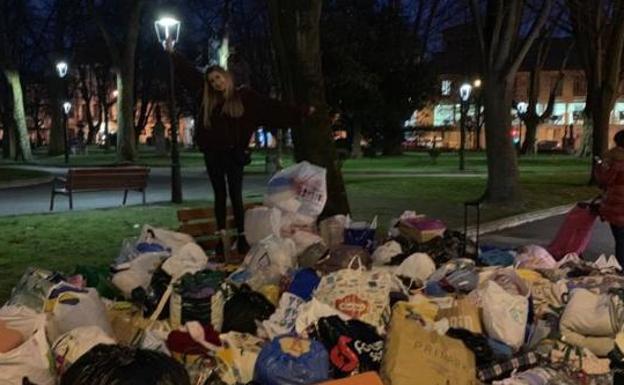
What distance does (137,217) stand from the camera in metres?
13.0

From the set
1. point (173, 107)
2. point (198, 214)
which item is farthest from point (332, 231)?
point (173, 107)

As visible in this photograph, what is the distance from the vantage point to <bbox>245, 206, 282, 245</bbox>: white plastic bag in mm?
7156

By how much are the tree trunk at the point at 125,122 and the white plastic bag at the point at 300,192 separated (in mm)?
25726

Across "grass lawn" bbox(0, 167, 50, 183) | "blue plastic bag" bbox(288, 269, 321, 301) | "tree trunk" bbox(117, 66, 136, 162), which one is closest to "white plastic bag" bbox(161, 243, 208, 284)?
"blue plastic bag" bbox(288, 269, 321, 301)

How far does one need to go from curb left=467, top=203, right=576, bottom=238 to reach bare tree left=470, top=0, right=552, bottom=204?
80 centimetres

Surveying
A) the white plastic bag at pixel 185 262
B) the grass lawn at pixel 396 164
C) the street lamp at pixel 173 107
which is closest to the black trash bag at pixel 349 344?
the white plastic bag at pixel 185 262

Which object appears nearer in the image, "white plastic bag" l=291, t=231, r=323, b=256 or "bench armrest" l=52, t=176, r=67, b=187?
"white plastic bag" l=291, t=231, r=323, b=256

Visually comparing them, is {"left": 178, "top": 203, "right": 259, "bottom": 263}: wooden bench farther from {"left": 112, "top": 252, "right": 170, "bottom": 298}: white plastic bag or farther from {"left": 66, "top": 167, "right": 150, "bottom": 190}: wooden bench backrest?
{"left": 66, "top": 167, "right": 150, "bottom": 190}: wooden bench backrest

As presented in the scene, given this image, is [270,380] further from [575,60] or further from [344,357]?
[575,60]

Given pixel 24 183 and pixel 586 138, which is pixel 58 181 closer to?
pixel 24 183

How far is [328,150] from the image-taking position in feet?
30.9

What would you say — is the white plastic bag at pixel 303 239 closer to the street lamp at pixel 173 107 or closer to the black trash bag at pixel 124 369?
the black trash bag at pixel 124 369

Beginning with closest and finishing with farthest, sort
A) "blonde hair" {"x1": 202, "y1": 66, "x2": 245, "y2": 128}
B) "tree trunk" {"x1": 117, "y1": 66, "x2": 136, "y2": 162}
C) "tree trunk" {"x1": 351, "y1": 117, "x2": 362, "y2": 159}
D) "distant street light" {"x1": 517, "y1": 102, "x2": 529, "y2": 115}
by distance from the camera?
1. "blonde hair" {"x1": 202, "y1": 66, "x2": 245, "y2": 128}
2. "tree trunk" {"x1": 117, "y1": 66, "x2": 136, "y2": 162}
3. "tree trunk" {"x1": 351, "y1": 117, "x2": 362, "y2": 159}
4. "distant street light" {"x1": 517, "y1": 102, "x2": 529, "y2": 115}

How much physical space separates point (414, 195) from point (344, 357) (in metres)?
13.9
